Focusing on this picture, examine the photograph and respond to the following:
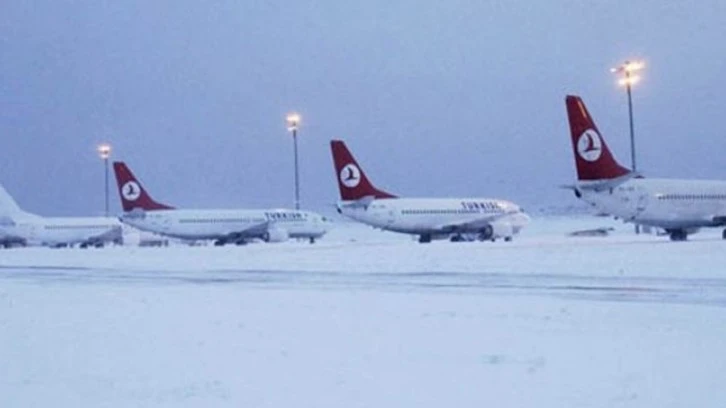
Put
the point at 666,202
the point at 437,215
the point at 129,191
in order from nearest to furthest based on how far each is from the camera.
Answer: the point at 666,202 < the point at 437,215 < the point at 129,191

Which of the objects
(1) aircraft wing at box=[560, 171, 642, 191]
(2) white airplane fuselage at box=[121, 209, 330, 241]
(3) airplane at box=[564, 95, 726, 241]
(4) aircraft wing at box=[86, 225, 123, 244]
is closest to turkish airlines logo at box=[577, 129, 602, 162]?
(3) airplane at box=[564, 95, 726, 241]

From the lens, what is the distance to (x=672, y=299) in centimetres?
1683

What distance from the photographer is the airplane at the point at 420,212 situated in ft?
192

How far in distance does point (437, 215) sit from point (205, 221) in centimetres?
1847

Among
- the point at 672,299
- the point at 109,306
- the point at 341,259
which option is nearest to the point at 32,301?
the point at 109,306

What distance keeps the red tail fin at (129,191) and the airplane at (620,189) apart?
3494cm

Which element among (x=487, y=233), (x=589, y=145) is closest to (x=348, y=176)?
(x=487, y=233)

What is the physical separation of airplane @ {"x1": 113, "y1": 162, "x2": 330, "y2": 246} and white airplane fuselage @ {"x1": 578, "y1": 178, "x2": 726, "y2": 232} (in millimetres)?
32135

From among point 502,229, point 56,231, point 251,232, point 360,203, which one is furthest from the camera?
point 56,231

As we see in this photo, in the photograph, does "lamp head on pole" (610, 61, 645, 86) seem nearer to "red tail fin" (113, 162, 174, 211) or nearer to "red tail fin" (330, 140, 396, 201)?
"red tail fin" (330, 140, 396, 201)

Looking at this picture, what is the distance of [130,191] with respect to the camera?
2635 inches

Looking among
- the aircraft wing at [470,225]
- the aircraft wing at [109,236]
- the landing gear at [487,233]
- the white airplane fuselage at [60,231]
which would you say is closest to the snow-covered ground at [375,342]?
the aircraft wing at [470,225]

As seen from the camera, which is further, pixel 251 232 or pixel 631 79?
pixel 251 232

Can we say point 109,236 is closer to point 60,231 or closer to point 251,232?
point 60,231
